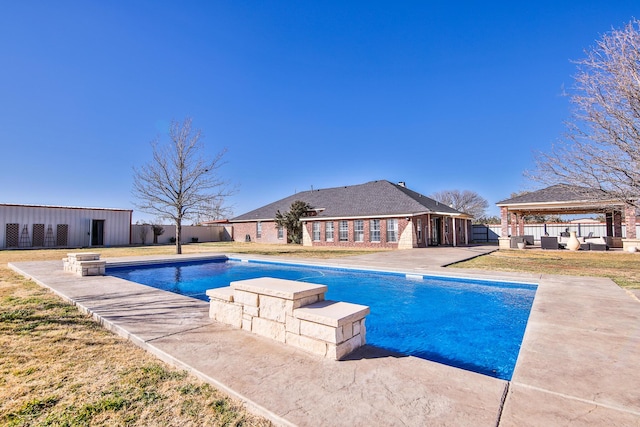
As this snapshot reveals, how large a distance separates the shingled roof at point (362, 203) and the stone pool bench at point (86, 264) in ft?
54.4

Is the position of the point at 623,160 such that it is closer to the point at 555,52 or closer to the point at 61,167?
the point at 555,52

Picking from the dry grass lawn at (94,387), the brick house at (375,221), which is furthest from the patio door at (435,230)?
the dry grass lawn at (94,387)

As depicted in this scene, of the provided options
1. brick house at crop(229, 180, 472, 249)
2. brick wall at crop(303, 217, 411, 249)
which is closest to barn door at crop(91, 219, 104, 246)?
brick house at crop(229, 180, 472, 249)

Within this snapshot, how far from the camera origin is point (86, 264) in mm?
8500

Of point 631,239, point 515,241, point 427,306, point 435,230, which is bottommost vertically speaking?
point 427,306

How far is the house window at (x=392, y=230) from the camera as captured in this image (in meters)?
21.1

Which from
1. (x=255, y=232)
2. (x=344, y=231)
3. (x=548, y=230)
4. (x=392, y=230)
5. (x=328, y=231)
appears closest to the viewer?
(x=392, y=230)

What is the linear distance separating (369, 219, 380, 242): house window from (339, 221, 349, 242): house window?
1.99 metres

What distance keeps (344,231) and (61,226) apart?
72.6ft

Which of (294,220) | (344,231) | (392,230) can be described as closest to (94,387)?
(392,230)

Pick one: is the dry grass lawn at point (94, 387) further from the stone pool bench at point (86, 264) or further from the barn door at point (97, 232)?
the barn door at point (97, 232)

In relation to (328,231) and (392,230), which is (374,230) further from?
(328,231)

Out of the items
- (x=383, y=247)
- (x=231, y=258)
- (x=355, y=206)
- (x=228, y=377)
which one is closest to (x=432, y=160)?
(x=355, y=206)

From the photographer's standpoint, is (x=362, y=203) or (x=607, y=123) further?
(x=362, y=203)
